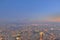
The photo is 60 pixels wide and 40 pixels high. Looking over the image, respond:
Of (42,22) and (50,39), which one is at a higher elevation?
(42,22)

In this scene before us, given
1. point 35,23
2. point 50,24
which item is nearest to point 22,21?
point 35,23

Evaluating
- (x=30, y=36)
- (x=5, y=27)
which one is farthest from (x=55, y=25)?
(x=5, y=27)

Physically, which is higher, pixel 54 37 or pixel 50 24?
pixel 50 24

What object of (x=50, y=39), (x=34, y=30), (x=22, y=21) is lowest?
(x=50, y=39)

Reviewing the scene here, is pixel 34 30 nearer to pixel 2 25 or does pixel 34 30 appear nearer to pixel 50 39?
pixel 50 39

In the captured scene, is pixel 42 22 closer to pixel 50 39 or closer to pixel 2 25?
pixel 50 39
